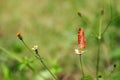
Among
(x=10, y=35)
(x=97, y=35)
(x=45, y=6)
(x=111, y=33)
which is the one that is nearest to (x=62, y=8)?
(x=45, y=6)

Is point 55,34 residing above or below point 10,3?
below

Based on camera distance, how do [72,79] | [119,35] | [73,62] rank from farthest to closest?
[119,35]
[73,62]
[72,79]

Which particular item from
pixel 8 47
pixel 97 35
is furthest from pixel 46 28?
pixel 97 35

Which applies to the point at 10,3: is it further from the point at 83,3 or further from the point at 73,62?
the point at 73,62

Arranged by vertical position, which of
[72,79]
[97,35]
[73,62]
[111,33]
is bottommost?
[97,35]

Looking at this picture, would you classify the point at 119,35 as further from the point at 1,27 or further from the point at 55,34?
the point at 1,27

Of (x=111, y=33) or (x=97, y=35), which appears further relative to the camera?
(x=111, y=33)

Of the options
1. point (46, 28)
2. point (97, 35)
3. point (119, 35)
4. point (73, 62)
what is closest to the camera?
point (97, 35)
